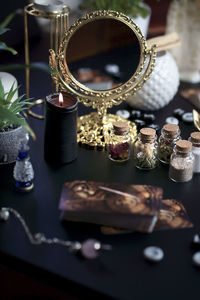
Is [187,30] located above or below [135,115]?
above

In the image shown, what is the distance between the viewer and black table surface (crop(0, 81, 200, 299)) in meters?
0.88

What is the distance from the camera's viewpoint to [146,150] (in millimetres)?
1187

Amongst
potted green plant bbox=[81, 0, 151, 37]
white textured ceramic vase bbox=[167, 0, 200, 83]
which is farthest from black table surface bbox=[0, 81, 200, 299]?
potted green plant bbox=[81, 0, 151, 37]

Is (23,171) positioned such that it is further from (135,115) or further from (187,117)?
(187,117)

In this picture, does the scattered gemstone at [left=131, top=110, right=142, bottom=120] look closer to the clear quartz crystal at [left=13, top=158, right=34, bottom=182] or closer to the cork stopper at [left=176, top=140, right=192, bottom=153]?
the cork stopper at [left=176, top=140, right=192, bottom=153]

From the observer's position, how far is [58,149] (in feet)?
3.86

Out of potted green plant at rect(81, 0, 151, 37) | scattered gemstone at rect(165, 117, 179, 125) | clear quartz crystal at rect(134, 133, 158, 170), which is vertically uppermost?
potted green plant at rect(81, 0, 151, 37)

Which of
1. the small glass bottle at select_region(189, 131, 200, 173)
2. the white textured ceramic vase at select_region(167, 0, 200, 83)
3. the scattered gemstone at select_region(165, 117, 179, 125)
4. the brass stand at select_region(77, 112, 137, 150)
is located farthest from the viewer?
the white textured ceramic vase at select_region(167, 0, 200, 83)

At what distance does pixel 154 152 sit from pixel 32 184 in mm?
301

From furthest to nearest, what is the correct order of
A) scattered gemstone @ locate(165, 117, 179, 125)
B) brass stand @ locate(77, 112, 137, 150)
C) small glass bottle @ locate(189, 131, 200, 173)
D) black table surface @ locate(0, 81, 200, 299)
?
1. scattered gemstone @ locate(165, 117, 179, 125)
2. brass stand @ locate(77, 112, 137, 150)
3. small glass bottle @ locate(189, 131, 200, 173)
4. black table surface @ locate(0, 81, 200, 299)

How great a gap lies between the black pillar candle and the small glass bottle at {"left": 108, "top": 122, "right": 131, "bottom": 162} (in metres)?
0.09

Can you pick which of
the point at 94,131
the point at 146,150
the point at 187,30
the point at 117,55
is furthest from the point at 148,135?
the point at 187,30

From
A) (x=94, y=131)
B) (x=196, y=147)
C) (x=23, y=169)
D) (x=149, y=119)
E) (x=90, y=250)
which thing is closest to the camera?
(x=90, y=250)

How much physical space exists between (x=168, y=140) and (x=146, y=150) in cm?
7
